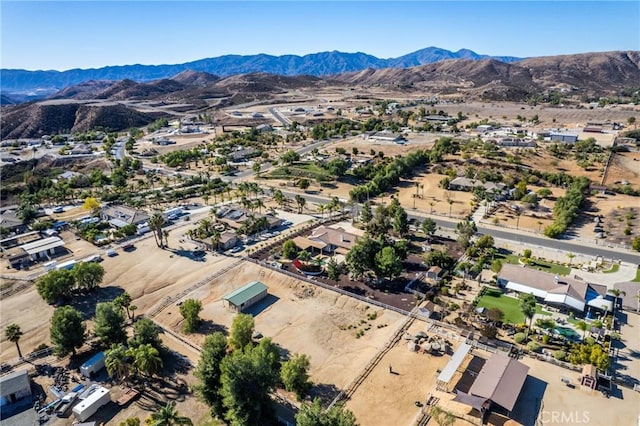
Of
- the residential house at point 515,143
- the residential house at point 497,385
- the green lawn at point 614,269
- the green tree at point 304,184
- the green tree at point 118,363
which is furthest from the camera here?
the residential house at point 515,143

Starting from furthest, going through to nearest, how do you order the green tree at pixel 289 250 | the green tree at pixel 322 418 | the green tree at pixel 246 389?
the green tree at pixel 289 250, the green tree at pixel 246 389, the green tree at pixel 322 418

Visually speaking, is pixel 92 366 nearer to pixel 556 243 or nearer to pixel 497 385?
pixel 497 385

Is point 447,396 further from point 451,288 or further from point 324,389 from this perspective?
point 451,288

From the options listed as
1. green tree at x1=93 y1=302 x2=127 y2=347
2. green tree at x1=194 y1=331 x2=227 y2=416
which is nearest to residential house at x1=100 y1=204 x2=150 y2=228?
green tree at x1=93 y1=302 x2=127 y2=347

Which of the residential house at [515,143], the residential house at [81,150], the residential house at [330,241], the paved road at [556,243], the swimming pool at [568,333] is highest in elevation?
the residential house at [515,143]

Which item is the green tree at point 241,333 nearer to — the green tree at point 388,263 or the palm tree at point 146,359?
the palm tree at point 146,359

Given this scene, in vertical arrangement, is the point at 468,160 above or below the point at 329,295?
above

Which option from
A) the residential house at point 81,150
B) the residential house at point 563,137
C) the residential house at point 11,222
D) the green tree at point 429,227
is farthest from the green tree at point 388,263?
the residential house at point 81,150

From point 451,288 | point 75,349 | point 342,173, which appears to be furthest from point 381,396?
point 342,173
